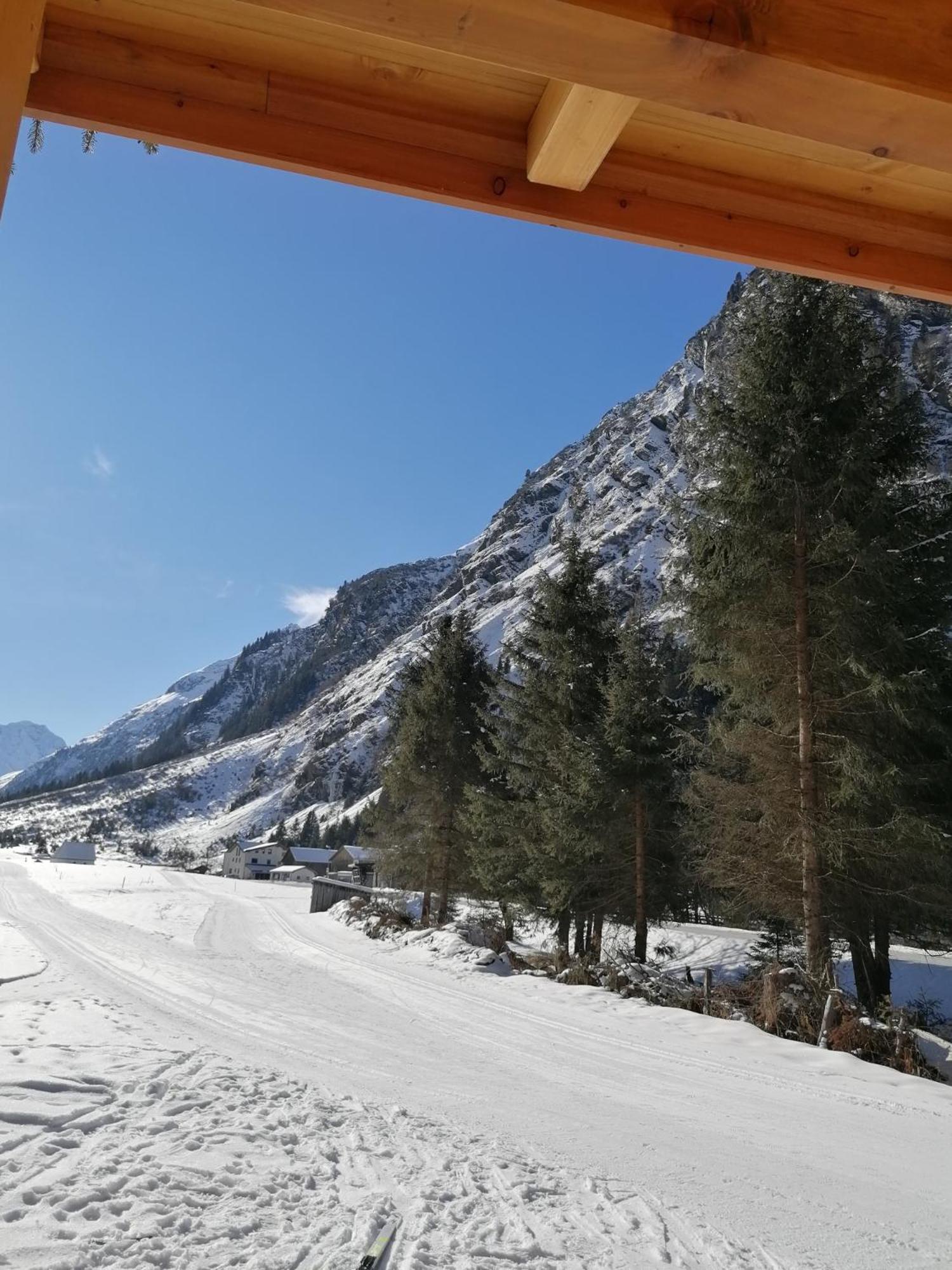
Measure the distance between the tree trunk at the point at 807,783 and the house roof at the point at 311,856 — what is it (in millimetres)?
91683

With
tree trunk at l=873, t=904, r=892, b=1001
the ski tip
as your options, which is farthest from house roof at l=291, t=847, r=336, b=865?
the ski tip

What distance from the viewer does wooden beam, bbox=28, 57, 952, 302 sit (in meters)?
2.10

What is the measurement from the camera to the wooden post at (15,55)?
1.50 meters

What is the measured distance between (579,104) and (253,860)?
361 ft

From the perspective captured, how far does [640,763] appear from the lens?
46.7ft

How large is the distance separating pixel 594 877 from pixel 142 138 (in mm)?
14233

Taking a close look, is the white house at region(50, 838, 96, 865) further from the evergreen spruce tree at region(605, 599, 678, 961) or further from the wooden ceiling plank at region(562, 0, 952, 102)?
the wooden ceiling plank at region(562, 0, 952, 102)

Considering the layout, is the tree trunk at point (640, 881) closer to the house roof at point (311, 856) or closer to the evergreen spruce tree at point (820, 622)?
the evergreen spruce tree at point (820, 622)

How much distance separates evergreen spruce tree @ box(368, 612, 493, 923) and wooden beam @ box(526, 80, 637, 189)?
17683 millimetres

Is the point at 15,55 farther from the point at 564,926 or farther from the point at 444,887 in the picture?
the point at 444,887

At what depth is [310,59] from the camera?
6.93 ft

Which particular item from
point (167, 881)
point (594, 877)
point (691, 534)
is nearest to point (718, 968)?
point (594, 877)

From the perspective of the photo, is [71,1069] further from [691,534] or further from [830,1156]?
[691,534]

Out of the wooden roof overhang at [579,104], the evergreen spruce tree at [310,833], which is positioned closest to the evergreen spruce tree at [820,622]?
the wooden roof overhang at [579,104]
